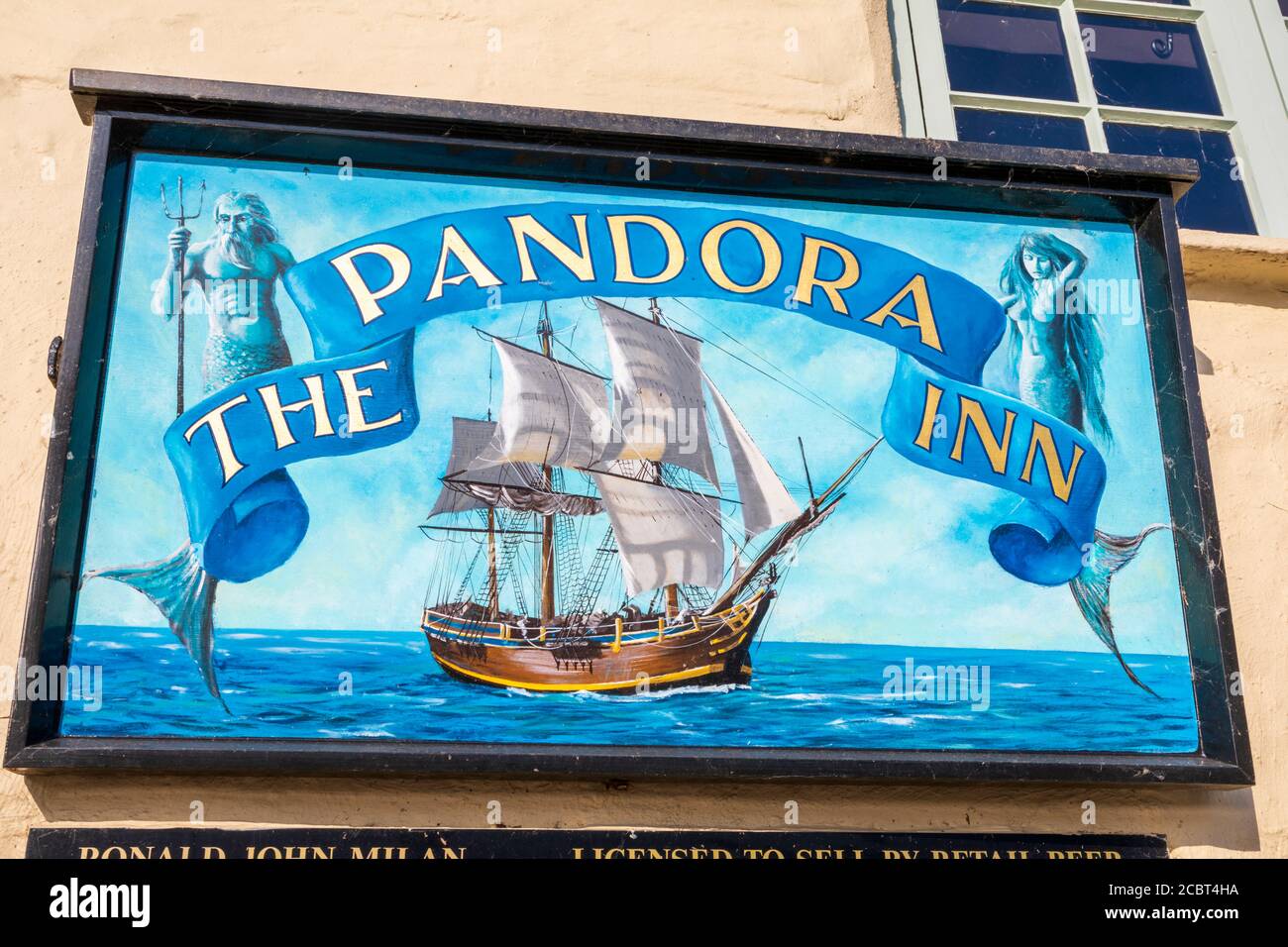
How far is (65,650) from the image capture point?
2.98m

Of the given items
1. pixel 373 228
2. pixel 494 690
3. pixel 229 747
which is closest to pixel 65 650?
pixel 229 747

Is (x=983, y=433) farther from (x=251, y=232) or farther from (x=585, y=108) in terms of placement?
(x=251, y=232)

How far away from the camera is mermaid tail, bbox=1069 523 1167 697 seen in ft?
11.3

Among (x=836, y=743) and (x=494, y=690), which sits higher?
(x=494, y=690)

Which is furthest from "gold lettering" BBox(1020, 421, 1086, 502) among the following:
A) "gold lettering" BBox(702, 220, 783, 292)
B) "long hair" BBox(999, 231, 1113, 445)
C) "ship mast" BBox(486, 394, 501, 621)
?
"ship mast" BBox(486, 394, 501, 621)

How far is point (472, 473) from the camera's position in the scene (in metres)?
3.33

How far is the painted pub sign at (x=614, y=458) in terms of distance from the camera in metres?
3.09

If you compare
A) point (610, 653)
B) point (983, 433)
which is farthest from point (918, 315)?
point (610, 653)

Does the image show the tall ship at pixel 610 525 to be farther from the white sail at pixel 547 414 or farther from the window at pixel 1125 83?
the window at pixel 1125 83

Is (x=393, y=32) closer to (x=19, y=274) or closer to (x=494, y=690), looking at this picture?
(x=19, y=274)

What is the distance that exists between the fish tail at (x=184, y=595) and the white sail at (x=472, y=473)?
2.04 ft

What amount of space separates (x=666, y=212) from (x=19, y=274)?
190cm

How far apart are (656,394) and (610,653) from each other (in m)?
0.77

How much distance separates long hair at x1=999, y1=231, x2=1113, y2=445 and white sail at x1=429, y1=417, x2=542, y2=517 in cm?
155
